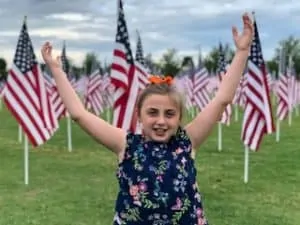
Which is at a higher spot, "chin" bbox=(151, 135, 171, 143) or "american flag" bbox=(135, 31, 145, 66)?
"american flag" bbox=(135, 31, 145, 66)

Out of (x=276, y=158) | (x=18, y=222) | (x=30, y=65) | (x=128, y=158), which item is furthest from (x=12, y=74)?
(x=128, y=158)

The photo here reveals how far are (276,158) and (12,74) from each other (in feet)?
22.8

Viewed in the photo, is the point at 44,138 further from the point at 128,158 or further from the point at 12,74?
the point at 128,158

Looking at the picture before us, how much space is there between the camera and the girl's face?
336 centimetres

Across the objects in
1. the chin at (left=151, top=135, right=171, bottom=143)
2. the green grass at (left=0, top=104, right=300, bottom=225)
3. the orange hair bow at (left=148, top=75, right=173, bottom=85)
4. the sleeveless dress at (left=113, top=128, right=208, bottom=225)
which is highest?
the orange hair bow at (left=148, top=75, right=173, bottom=85)

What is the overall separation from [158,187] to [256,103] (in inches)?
323

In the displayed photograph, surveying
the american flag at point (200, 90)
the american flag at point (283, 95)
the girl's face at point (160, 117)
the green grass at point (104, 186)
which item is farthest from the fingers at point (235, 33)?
the american flag at point (200, 90)

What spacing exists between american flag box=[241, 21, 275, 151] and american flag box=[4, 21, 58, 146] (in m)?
3.49

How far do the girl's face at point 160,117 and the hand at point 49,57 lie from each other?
642mm

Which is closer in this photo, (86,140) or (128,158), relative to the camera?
(128,158)

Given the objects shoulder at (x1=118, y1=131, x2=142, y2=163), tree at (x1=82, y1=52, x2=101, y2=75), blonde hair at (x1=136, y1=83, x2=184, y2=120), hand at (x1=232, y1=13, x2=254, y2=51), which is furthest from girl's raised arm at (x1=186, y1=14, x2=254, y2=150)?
tree at (x1=82, y1=52, x2=101, y2=75)

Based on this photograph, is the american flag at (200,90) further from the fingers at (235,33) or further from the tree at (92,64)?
the fingers at (235,33)

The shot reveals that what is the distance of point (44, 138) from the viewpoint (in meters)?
11.1

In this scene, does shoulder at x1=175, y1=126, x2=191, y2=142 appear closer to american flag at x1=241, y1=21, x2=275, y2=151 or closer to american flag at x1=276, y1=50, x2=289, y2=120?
american flag at x1=241, y1=21, x2=275, y2=151
